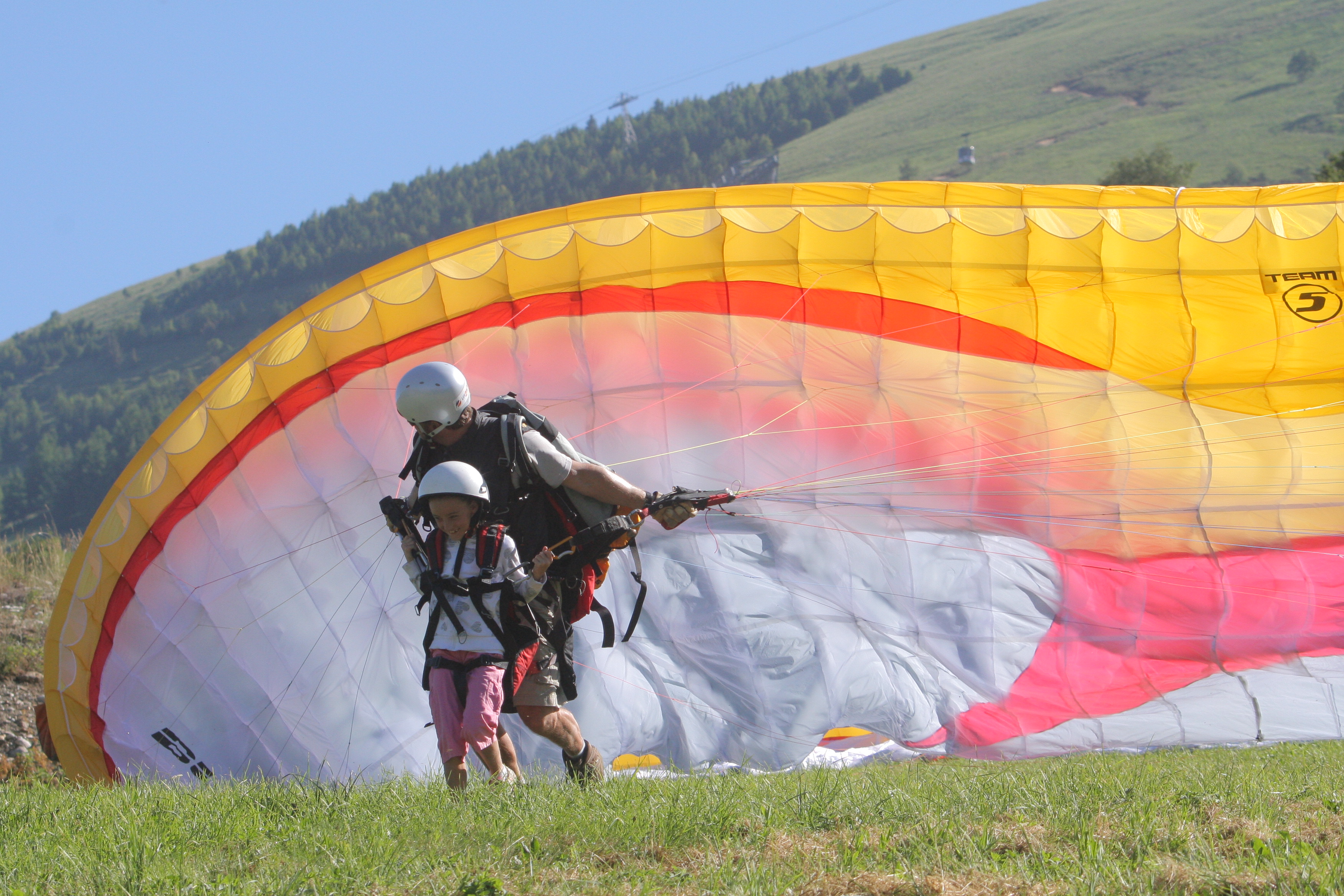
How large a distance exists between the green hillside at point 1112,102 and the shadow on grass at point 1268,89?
0.10 metres

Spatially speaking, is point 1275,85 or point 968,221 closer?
point 968,221

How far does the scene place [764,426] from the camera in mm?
5703

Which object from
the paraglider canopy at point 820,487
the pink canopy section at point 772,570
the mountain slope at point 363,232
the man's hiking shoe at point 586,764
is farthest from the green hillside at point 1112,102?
the man's hiking shoe at point 586,764

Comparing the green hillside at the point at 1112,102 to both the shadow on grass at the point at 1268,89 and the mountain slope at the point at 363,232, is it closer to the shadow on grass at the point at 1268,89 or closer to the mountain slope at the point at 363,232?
the shadow on grass at the point at 1268,89

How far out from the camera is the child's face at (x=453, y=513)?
399 centimetres

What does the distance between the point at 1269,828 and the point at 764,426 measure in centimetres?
316

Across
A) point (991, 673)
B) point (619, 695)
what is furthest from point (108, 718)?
point (991, 673)

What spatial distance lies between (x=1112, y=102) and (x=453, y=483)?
76.1 metres

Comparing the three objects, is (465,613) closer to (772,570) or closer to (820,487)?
(772,570)

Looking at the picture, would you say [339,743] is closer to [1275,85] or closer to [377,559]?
[377,559]

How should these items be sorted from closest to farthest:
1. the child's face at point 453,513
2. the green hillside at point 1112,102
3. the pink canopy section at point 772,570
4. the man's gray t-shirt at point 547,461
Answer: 1. the child's face at point 453,513
2. the man's gray t-shirt at point 547,461
3. the pink canopy section at point 772,570
4. the green hillside at point 1112,102

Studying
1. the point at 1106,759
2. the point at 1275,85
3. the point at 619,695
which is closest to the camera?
the point at 1106,759

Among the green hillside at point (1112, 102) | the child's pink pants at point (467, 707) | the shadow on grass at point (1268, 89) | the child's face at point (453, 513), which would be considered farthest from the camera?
the shadow on grass at point (1268, 89)

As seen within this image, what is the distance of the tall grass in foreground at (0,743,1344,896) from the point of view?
103 inches
